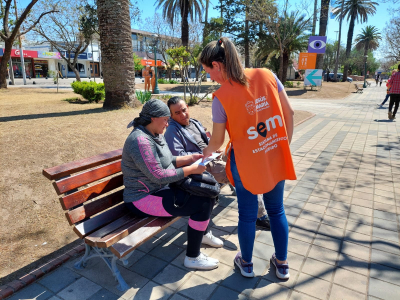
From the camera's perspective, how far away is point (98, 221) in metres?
2.42

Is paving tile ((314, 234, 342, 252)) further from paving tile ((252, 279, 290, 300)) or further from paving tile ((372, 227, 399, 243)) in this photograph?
paving tile ((252, 279, 290, 300))

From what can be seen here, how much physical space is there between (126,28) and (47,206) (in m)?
5.31

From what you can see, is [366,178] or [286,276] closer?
[286,276]

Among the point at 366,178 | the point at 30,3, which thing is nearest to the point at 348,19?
the point at 30,3

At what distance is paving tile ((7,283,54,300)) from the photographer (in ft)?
7.31

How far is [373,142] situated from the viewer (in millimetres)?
7078

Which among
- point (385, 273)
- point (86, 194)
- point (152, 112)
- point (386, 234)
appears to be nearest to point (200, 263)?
point (86, 194)

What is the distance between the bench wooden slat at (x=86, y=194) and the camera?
7.41ft

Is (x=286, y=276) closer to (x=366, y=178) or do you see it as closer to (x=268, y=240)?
(x=268, y=240)

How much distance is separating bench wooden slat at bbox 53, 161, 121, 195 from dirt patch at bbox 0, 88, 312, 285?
1008 millimetres

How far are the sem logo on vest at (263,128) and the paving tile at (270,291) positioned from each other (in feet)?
4.04

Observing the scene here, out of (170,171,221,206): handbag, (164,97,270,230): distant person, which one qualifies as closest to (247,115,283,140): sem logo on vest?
(170,171,221,206): handbag

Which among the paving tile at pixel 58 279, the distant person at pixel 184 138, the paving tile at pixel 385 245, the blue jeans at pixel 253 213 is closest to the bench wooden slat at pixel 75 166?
the distant person at pixel 184 138

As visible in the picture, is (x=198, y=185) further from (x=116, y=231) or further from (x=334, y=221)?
(x=334, y=221)
